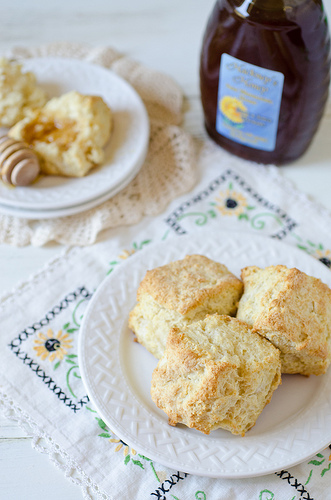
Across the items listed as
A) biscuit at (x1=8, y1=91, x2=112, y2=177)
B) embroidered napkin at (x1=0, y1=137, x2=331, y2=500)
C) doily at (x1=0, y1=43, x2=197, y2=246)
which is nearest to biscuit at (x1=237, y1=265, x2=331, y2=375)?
embroidered napkin at (x1=0, y1=137, x2=331, y2=500)

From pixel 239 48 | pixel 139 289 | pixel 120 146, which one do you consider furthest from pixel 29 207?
pixel 239 48

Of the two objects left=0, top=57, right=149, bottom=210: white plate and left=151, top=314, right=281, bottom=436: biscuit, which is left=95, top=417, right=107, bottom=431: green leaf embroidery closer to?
left=151, top=314, right=281, bottom=436: biscuit

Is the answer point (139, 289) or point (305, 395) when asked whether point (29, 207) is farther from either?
point (305, 395)

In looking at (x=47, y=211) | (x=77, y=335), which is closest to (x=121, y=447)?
(x=77, y=335)

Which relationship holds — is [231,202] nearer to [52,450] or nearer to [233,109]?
[233,109]

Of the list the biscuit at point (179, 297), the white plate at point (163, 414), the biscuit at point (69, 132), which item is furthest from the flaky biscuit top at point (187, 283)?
the biscuit at point (69, 132)

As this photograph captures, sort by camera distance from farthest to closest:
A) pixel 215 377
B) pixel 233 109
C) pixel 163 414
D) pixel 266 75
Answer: pixel 233 109
pixel 266 75
pixel 163 414
pixel 215 377

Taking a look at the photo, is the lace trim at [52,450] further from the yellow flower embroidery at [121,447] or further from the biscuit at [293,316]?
the biscuit at [293,316]
